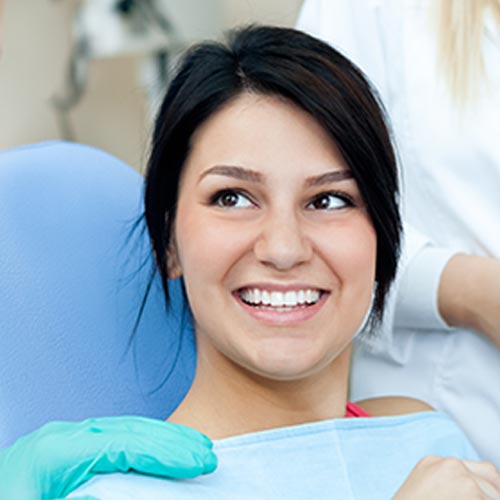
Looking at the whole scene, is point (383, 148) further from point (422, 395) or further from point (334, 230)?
point (422, 395)

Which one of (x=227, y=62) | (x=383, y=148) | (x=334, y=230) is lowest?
(x=334, y=230)

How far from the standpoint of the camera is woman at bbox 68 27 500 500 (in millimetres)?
1124

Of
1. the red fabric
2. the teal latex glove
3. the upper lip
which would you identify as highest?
the upper lip

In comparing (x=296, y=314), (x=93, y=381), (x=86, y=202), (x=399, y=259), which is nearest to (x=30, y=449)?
(x=93, y=381)

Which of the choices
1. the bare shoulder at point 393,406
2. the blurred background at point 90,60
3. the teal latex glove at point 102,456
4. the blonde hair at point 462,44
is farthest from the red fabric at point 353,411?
the blurred background at point 90,60

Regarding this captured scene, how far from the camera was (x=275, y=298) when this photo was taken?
1.14m

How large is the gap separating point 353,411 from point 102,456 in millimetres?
433

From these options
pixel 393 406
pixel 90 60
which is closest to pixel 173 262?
pixel 393 406

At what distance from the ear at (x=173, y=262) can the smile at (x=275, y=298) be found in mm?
152

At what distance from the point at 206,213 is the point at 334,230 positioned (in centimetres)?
16

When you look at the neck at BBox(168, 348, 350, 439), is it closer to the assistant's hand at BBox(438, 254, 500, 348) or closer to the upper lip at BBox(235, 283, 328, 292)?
the upper lip at BBox(235, 283, 328, 292)

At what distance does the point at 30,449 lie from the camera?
108 centimetres

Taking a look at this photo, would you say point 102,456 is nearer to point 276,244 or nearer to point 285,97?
point 276,244

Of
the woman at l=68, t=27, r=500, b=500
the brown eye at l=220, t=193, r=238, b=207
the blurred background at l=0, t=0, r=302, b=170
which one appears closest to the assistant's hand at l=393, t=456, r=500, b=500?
the woman at l=68, t=27, r=500, b=500
